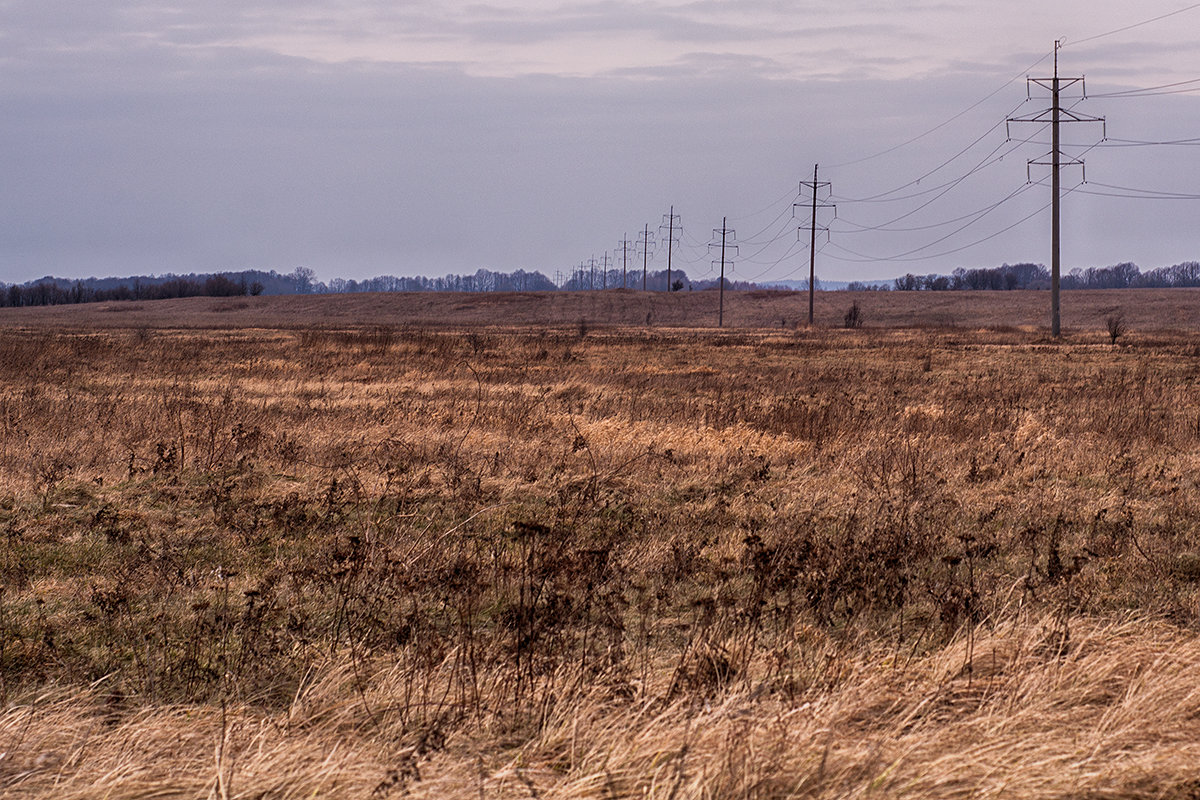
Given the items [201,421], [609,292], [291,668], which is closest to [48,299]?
[609,292]

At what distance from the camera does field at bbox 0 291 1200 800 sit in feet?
12.6

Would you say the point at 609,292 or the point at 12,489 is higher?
the point at 609,292

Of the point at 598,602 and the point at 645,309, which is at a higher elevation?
the point at 645,309

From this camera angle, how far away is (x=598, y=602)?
5828mm

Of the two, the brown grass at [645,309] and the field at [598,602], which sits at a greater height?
the brown grass at [645,309]

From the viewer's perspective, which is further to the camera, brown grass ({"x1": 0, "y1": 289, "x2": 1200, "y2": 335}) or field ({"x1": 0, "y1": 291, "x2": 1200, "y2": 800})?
brown grass ({"x1": 0, "y1": 289, "x2": 1200, "y2": 335})

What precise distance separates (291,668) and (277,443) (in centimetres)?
740

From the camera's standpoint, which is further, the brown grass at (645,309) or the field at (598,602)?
the brown grass at (645,309)

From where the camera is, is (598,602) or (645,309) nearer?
(598,602)

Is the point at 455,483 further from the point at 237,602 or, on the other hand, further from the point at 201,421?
the point at 201,421

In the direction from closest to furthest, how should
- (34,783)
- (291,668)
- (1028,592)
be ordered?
(34,783) → (291,668) → (1028,592)

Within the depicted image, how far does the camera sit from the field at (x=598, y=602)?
3832 millimetres

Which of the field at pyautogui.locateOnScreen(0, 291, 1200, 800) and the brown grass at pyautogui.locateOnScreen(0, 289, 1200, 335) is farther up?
the brown grass at pyautogui.locateOnScreen(0, 289, 1200, 335)

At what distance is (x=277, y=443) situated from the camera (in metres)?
12.2
